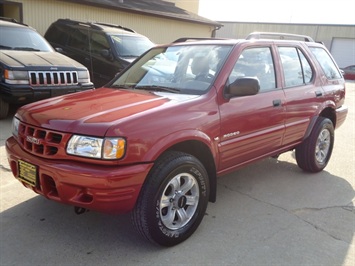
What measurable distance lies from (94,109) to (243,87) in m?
1.34

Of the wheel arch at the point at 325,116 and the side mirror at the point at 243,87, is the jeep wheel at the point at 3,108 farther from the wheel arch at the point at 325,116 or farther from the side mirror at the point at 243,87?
the wheel arch at the point at 325,116

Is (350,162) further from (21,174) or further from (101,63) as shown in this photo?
(101,63)

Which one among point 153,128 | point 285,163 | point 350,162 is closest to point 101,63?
point 285,163

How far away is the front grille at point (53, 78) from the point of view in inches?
249

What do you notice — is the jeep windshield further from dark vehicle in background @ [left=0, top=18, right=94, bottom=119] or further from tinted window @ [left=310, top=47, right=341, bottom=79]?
dark vehicle in background @ [left=0, top=18, right=94, bottom=119]

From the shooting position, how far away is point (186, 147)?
315 cm

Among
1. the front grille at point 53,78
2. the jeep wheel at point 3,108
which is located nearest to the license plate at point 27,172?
the front grille at point 53,78

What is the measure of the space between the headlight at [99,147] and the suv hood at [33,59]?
4389mm

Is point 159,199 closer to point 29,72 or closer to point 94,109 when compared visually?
point 94,109

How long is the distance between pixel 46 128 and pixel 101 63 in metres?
6.43

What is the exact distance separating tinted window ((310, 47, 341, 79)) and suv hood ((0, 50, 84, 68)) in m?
4.48

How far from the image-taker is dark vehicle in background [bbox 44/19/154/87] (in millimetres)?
8633

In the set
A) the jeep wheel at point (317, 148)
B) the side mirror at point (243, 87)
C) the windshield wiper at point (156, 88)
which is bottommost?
the jeep wheel at point (317, 148)

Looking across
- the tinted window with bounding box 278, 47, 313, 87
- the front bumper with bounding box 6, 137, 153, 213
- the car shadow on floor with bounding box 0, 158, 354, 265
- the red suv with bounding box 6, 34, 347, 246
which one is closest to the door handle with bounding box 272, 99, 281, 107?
the red suv with bounding box 6, 34, 347, 246
